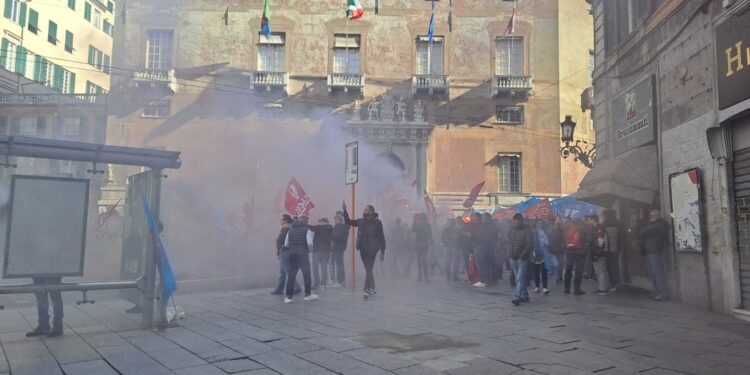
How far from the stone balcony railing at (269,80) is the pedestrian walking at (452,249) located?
16400mm

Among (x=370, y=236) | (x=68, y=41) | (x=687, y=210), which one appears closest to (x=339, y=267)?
(x=370, y=236)

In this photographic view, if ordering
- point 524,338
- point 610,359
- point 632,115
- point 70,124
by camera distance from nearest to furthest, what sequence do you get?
point 610,359
point 524,338
point 632,115
point 70,124

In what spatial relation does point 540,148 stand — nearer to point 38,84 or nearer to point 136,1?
point 136,1

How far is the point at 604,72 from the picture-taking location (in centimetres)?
1118

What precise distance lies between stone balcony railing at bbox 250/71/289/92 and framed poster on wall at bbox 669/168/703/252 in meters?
20.7

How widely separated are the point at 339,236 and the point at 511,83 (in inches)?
729

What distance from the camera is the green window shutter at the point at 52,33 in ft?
112

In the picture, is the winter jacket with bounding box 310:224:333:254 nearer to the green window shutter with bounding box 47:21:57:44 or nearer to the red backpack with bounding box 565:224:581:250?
the red backpack with bounding box 565:224:581:250

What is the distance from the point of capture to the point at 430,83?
26234 mm

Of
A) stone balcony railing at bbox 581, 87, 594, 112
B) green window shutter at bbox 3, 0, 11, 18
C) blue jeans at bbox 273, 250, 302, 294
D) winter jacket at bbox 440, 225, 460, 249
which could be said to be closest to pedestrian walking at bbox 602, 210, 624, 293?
winter jacket at bbox 440, 225, 460, 249

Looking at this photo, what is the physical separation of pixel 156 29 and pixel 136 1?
1.82m

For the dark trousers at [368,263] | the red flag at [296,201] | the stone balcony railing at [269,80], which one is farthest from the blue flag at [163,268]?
the stone balcony railing at [269,80]

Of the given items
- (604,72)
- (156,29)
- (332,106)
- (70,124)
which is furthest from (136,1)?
(604,72)

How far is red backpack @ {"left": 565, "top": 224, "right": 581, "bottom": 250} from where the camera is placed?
29.9ft
